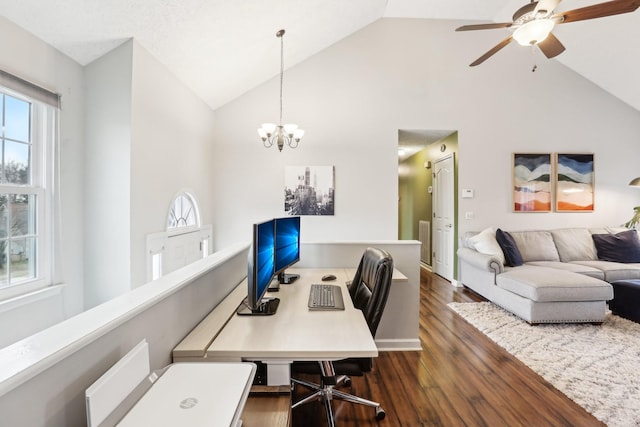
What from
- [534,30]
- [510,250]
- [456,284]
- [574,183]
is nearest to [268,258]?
[534,30]

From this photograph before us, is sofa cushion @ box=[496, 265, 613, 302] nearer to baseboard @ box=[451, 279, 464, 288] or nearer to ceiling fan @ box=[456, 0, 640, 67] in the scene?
baseboard @ box=[451, 279, 464, 288]

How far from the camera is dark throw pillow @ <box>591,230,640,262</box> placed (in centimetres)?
379

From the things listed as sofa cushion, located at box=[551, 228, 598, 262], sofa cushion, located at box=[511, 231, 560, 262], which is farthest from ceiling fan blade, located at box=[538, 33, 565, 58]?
sofa cushion, located at box=[551, 228, 598, 262]

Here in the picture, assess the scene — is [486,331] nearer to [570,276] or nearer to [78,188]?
[570,276]

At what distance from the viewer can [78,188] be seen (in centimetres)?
229

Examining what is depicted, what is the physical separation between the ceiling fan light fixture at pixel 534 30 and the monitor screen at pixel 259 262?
7.48ft

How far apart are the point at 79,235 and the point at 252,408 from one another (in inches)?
83.7

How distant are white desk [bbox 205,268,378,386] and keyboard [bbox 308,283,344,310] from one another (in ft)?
0.16

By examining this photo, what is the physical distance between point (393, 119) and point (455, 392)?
11.7 ft

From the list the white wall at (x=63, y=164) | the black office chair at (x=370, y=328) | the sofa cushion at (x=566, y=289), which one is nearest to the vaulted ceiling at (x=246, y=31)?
the white wall at (x=63, y=164)

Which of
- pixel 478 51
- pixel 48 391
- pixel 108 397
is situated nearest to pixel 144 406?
pixel 108 397

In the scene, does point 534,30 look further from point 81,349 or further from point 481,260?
point 81,349

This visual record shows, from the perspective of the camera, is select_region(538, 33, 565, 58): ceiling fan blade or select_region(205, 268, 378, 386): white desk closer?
select_region(205, 268, 378, 386): white desk

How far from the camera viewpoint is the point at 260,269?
4.60 ft
